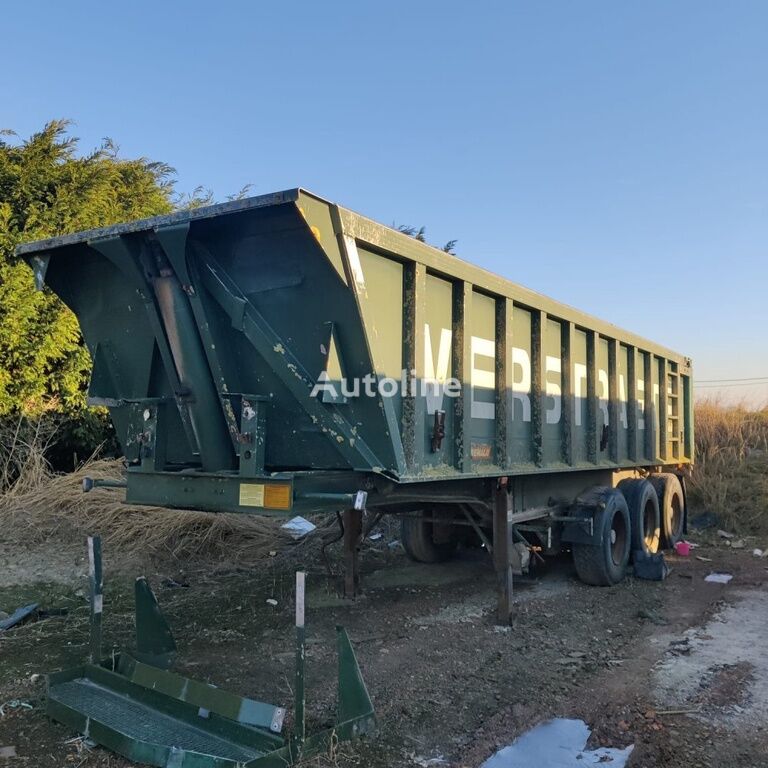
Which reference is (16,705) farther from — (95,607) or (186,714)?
(186,714)

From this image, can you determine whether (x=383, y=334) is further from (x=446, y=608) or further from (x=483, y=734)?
(x=446, y=608)

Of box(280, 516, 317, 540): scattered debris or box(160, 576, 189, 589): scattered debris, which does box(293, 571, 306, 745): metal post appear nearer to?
box(160, 576, 189, 589): scattered debris

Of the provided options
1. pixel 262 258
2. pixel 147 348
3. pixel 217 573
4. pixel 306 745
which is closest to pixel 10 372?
pixel 217 573

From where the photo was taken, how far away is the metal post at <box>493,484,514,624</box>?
5508 mm

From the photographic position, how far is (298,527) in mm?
8953

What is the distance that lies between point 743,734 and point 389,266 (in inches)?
123

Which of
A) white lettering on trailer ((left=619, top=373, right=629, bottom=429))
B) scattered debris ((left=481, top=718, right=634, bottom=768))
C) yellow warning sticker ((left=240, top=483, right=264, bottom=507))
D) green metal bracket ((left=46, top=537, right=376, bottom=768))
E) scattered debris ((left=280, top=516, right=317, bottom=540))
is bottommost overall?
scattered debris ((left=481, top=718, right=634, bottom=768))

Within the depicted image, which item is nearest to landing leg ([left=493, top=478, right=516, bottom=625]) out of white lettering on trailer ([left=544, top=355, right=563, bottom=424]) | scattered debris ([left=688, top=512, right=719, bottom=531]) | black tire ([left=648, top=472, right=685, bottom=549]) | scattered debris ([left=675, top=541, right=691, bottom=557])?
white lettering on trailer ([left=544, top=355, right=563, bottom=424])

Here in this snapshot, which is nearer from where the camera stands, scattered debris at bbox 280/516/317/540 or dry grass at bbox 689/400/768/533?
scattered debris at bbox 280/516/317/540

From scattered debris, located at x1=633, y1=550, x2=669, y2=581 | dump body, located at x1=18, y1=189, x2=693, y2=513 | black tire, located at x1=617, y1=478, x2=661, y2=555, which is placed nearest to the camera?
dump body, located at x1=18, y1=189, x2=693, y2=513

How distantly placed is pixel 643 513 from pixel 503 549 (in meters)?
2.91

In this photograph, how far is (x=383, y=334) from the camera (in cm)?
409

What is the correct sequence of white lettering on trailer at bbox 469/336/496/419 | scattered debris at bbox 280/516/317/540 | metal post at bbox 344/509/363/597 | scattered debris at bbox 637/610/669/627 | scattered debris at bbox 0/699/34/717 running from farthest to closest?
scattered debris at bbox 280/516/317/540 < metal post at bbox 344/509/363/597 < scattered debris at bbox 637/610/669/627 < white lettering on trailer at bbox 469/336/496/419 < scattered debris at bbox 0/699/34/717

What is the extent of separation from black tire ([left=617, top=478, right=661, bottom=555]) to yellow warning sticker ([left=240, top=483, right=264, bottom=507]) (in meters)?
5.02
